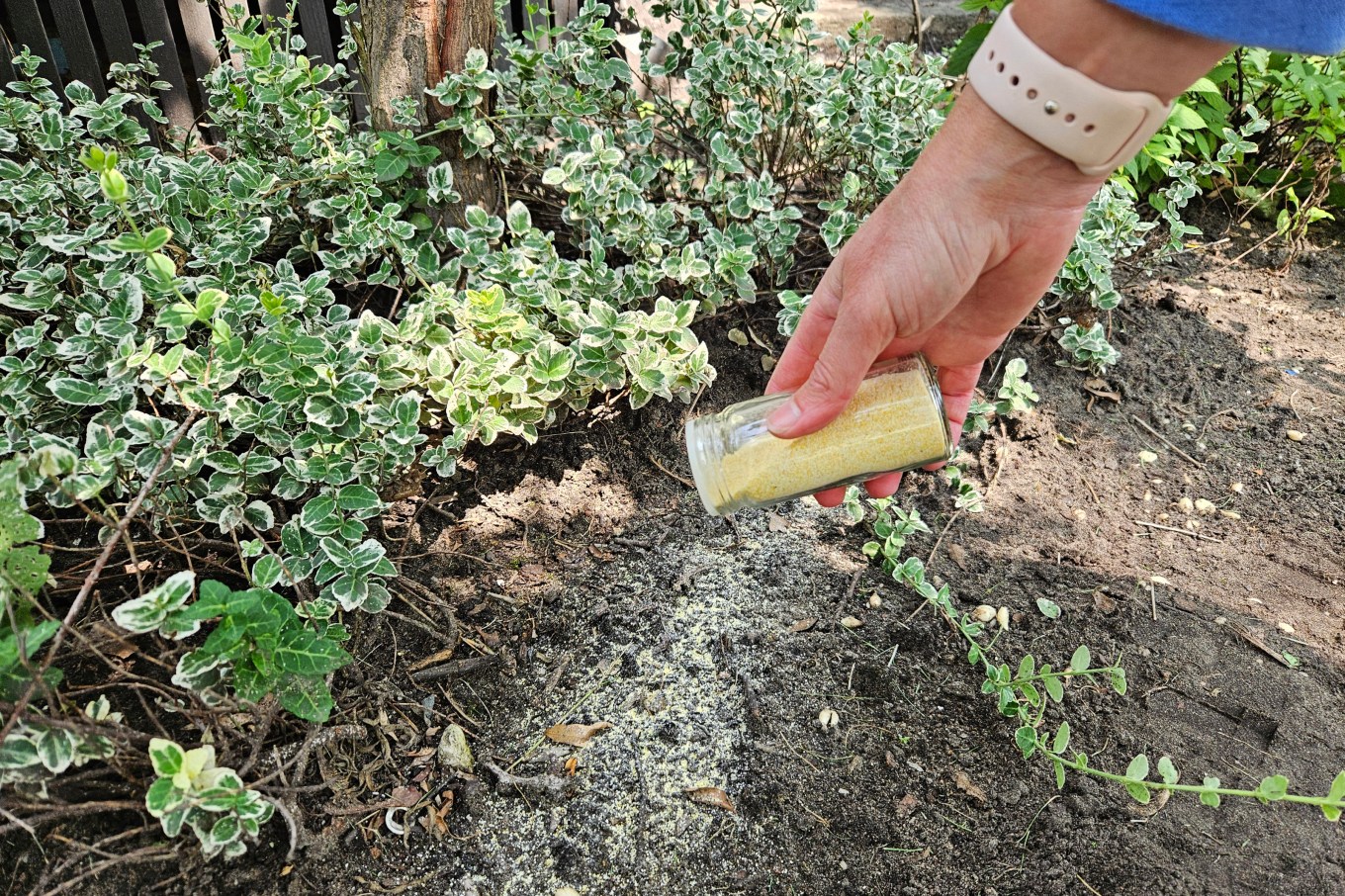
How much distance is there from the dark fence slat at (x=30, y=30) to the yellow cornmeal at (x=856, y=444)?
358 cm

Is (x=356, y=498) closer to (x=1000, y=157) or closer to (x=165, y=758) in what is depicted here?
(x=165, y=758)

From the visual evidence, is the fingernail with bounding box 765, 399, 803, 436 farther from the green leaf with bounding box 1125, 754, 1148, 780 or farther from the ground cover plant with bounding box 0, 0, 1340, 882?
the green leaf with bounding box 1125, 754, 1148, 780

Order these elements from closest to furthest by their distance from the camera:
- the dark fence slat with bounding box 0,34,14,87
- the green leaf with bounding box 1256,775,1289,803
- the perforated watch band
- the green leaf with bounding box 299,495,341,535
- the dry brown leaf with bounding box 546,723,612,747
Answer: the perforated watch band, the green leaf with bounding box 1256,775,1289,803, the green leaf with bounding box 299,495,341,535, the dry brown leaf with bounding box 546,723,612,747, the dark fence slat with bounding box 0,34,14,87

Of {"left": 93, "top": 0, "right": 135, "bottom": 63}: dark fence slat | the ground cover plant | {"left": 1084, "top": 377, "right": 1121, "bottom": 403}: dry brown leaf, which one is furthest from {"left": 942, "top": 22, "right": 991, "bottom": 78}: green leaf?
{"left": 93, "top": 0, "right": 135, "bottom": 63}: dark fence slat

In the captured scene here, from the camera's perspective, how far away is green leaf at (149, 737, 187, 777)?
1.24 m

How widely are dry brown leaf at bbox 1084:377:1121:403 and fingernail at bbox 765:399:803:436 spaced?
5.56 feet

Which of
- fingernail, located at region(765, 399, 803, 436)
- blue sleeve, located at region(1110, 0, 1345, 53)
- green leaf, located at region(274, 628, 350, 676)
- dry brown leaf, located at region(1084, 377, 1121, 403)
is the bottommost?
dry brown leaf, located at region(1084, 377, 1121, 403)

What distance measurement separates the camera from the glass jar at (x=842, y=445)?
60.4 inches

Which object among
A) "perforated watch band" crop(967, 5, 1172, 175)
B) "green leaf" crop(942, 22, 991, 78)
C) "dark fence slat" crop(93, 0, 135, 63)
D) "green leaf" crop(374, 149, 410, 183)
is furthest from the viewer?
"dark fence slat" crop(93, 0, 135, 63)

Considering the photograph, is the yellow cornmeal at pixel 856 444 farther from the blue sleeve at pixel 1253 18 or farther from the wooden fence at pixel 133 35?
the wooden fence at pixel 133 35

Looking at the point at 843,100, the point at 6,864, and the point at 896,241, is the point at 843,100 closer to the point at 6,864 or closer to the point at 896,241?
the point at 896,241

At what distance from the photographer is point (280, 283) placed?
1978mm

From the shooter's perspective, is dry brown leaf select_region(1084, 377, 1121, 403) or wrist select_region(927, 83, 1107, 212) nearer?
wrist select_region(927, 83, 1107, 212)

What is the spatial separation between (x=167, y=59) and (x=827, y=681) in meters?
3.81
